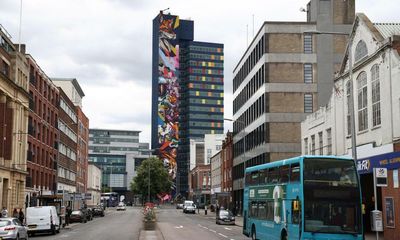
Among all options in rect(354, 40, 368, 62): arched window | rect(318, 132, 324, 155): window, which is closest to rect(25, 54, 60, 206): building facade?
rect(318, 132, 324, 155): window

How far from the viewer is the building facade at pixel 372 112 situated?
30.8m

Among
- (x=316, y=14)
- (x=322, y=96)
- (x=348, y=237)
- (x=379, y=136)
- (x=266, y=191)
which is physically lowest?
(x=348, y=237)

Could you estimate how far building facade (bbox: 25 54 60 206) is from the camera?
208 feet

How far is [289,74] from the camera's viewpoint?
63.2m

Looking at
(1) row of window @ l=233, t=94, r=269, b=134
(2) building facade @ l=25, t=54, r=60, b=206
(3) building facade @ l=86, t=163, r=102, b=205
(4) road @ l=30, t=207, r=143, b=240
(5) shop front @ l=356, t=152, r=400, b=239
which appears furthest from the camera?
(3) building facade @ l=86, t=163, r=102, b=205

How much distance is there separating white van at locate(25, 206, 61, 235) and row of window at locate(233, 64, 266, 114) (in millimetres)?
32006

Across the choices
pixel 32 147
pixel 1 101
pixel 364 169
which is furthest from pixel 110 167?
pixel 364 169

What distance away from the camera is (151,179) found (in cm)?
13600

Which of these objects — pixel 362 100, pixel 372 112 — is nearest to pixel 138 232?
pixel 362 100

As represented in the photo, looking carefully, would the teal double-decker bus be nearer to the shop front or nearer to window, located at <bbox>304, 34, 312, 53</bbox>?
the shop front

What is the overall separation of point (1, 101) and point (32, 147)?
13.8 m

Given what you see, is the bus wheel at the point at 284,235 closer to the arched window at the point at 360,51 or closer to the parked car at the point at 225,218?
the arched window at the point at 360,51

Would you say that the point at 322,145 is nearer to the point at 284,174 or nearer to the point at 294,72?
the point at 294,72

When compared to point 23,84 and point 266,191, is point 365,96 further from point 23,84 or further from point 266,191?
point 23,84
